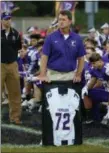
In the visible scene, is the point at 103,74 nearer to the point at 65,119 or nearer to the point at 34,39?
the point at 65,119

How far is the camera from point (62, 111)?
8.19 metres

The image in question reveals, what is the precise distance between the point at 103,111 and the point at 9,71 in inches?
69.8

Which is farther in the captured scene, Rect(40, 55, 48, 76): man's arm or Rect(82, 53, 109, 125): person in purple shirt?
Rect(82, 53, 109, 125): person in purple shirt

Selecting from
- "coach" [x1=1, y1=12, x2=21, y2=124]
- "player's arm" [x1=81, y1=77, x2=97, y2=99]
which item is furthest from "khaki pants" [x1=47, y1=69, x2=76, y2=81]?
"coach" [x1=1, y1=12, x2=21, y2=124]

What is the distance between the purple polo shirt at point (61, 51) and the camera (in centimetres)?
859

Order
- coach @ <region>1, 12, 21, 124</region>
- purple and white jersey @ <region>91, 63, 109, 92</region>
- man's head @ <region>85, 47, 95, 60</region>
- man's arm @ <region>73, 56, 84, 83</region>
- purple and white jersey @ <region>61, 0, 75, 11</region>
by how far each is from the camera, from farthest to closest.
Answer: purple and white jersey @ <region>61, 0, 75, 11</region>
man's head @ <region>85, 47, 95, 60</region>
coach @ <region>1, 12, 21, 124</region>
purple and white jersey @ <region>91, 63, 109, 92</region>
man's arm @ <region>73, 56, 84, 83</region>

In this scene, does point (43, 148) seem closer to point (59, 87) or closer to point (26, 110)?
point (59, 87)

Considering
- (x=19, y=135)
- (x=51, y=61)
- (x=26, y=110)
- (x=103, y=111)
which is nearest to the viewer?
(x=51, y=61)

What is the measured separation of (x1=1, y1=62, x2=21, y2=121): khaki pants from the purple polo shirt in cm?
174

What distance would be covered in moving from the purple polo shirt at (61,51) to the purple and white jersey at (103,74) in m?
0.92

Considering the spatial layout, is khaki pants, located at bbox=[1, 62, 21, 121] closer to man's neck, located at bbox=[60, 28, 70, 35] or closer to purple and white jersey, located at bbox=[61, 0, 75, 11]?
man's neck, located at bbox=[60, 28, 70, 35]

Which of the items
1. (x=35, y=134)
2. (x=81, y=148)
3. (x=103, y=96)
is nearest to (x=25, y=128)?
(x=35, y=134)

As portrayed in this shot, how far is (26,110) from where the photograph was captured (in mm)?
12133

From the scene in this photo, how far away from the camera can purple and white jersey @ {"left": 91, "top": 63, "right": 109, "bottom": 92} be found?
379 inches
